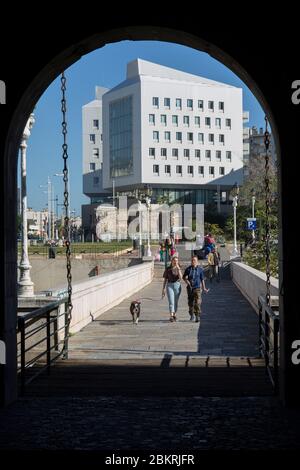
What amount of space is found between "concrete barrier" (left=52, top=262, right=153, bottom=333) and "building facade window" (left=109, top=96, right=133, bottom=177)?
87.1 meters

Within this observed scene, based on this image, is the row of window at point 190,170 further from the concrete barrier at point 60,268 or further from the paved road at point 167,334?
the paved road at point 167,334

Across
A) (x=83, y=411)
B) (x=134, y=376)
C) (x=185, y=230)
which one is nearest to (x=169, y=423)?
(x=83, y=411)

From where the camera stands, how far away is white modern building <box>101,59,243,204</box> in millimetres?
115562

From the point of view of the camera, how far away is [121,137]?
402 feet

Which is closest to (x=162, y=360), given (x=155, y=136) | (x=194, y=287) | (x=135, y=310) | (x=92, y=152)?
(x=135, y=310)

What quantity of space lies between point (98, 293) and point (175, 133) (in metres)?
96.0

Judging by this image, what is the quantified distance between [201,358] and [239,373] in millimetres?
1600

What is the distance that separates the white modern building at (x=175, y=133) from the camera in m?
116

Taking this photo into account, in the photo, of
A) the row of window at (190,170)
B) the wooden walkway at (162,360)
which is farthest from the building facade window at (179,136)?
the wooden walkway at (162,360)

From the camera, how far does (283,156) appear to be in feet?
24.8

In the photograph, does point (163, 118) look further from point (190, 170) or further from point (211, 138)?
point (190, 170)

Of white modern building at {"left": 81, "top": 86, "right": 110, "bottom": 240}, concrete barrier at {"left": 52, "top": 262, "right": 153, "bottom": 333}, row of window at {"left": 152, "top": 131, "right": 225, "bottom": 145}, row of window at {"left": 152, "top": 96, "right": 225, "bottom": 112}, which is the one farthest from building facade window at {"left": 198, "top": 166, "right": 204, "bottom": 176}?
concrete barrier at {"left": 52, "top": 262, "right": 153, "bottom": 333}

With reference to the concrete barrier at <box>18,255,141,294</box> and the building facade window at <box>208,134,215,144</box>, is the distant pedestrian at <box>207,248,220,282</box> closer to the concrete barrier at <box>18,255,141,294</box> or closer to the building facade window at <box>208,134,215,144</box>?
the concrete barrier at <box>18,255,141,294</box>
